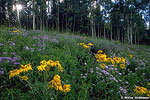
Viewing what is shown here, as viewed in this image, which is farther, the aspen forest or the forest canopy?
the forest canopy

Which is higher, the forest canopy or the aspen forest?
the forest canopy

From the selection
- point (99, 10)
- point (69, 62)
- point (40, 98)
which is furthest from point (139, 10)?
point (40, 98)

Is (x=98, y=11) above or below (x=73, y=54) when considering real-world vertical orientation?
above

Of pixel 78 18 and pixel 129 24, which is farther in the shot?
pixel 78 18

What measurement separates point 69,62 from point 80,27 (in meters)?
27.4

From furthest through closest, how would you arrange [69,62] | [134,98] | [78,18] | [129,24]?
[78,18] < [129,24] < [69,62] < [134,98]

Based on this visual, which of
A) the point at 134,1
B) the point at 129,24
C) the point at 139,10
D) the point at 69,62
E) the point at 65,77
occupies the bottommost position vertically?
the point at 65,77

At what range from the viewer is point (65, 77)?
2.19m

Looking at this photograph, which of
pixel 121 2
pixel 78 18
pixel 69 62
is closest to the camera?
pixel 69 62

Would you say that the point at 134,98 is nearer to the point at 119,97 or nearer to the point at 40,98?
the point at 119,97

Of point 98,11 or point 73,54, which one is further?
point 98,11

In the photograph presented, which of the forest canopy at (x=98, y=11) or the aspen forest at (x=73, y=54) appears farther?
the forest canopy at (x=98, y=11)

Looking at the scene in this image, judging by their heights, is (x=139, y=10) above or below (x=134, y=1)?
below

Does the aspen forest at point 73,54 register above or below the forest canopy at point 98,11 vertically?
below
